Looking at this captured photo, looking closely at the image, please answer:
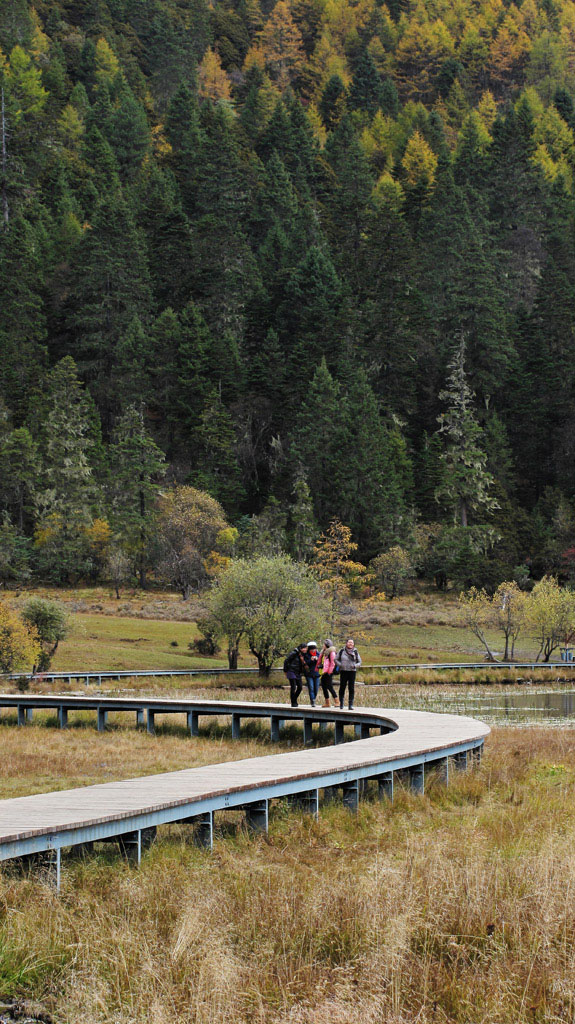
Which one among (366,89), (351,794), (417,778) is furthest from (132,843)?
(366,89)

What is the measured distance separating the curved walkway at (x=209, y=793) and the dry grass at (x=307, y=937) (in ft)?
1.29

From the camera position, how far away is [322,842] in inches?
484

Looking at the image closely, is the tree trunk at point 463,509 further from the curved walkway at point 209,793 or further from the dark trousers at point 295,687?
the curved walkway at point 209,793

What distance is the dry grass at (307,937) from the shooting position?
23.2 feet

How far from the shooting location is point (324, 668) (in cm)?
2500

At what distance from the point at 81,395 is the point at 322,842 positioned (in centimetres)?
8198

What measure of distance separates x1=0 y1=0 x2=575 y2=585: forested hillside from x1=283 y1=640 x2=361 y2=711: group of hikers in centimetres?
5197

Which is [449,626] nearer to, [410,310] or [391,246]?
[410,310]

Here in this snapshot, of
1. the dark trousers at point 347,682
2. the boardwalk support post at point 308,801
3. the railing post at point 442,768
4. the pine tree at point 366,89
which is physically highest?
the pine tree at point 366,89

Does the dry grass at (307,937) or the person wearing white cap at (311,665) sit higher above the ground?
the person wearing white cap at (311,665)

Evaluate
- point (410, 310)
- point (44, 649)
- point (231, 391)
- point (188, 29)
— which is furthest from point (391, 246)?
point (188, 29)

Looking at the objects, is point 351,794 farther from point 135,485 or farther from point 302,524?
point 135,485

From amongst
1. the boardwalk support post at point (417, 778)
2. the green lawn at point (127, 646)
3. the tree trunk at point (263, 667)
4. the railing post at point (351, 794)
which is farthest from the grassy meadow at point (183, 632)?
the railing post at point (351, 794)

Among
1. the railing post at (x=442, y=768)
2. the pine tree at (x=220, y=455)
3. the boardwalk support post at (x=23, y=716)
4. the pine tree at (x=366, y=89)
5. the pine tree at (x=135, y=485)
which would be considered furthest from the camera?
the pine tree at (x=366, y=89)
